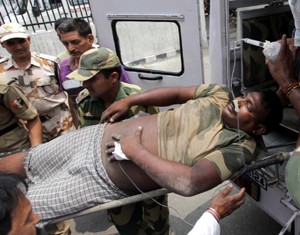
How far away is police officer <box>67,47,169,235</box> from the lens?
6.39ft

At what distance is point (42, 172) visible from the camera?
1.84 metres

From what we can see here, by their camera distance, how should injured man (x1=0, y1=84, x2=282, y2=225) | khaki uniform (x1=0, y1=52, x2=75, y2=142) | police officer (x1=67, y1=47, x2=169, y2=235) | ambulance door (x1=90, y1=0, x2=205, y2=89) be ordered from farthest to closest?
khaki uniform (x1=0, y1=52, x2=75, y2=142) → ambulance door (x1=90, y1=0, x2=205, y2=89) → police officer (x1=67, y1=47, x2=169, y2=235) → injured man (x1=0, y1=84, x2=282, y2=225)

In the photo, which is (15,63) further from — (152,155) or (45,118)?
(152,155)

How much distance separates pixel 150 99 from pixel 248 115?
64 centimetres

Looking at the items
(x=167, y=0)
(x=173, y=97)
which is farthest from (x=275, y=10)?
(x=173, y=97)

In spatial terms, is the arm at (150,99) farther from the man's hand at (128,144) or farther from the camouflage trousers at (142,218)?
the camouflage trousers at (142,218)

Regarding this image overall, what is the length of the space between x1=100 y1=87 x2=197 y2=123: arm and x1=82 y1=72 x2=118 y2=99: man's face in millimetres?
134

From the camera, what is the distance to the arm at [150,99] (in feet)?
6.29

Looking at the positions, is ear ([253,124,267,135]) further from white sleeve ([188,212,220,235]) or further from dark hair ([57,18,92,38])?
dark hair ([57,18,92,38])

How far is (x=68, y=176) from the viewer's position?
5.56 ft

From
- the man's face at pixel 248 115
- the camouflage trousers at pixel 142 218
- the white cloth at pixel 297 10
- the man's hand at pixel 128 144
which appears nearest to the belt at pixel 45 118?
the camouflage trousers at pixel 142 218

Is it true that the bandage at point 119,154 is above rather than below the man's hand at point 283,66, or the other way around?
below

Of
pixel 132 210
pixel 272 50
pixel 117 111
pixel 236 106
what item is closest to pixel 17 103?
pixel 117 111

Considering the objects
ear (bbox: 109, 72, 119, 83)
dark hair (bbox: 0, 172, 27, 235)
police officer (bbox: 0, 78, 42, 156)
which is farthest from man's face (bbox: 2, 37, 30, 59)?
dark hair (bbox: 0, 172, 27, 235)
